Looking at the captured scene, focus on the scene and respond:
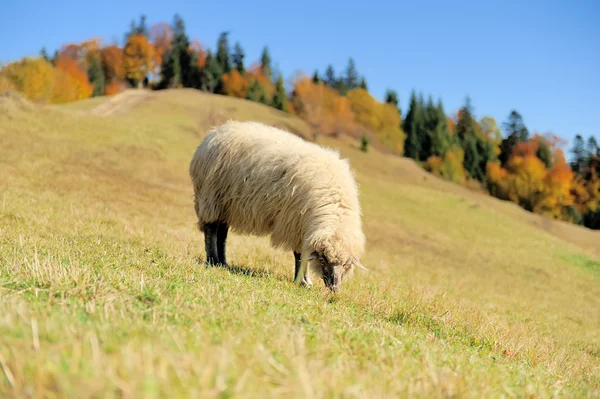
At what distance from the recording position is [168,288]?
179 inches

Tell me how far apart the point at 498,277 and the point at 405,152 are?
7252cm

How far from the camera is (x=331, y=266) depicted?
25.2 ft

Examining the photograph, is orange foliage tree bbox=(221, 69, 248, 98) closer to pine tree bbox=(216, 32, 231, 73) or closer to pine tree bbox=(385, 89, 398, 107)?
pine tree bbox=(216, 32, 231, 73)

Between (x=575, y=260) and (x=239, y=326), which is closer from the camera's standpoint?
(x=239, y=326)

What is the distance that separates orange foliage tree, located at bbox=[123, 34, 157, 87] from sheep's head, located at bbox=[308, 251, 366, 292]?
Result: 9166 cm

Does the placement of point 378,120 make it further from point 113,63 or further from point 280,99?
point 113,63

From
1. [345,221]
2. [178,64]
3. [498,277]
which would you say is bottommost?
[498,277]

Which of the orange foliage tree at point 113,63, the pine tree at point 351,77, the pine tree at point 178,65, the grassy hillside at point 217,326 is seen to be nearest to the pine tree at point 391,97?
the pine tree at point 351,77

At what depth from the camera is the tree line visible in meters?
83.8

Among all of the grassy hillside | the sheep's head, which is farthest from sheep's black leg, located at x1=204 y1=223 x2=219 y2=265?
the sheep's head

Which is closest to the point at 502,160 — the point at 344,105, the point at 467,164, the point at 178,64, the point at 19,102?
the point at 467,164

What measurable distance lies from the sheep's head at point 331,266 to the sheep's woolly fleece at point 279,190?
4cm

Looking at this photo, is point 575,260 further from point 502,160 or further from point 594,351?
point 502,160

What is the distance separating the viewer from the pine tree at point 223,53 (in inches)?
3615
